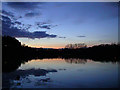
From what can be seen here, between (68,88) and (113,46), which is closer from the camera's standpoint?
(68,88)

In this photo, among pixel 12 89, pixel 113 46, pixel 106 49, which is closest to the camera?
pixel 12 89

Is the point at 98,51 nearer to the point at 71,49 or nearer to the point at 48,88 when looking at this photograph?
the point at 71,49

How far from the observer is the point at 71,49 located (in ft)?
266

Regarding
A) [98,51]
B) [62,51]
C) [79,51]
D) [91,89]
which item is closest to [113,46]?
[98,51]

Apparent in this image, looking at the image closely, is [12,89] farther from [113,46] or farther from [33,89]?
[113,46]

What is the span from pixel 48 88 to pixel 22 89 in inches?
43.8

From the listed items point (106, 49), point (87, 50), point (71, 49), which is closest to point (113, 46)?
point (106, 49)

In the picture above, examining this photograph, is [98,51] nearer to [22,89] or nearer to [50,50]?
[50,50]

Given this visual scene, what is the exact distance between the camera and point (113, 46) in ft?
187

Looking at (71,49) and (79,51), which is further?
(71,49)

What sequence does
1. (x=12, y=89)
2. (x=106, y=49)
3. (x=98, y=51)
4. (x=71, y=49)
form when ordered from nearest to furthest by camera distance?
(x=12, y=89), (x=106, y=49), (x=98, y=51), (x=71, y=49)

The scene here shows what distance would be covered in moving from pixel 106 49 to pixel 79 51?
17.4m

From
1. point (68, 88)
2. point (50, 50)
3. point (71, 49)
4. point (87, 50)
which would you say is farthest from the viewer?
point (50, 50)

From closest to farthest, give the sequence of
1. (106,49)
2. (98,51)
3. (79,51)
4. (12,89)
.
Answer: (12,89) → (106,49) → (98,51) → (79,51)
